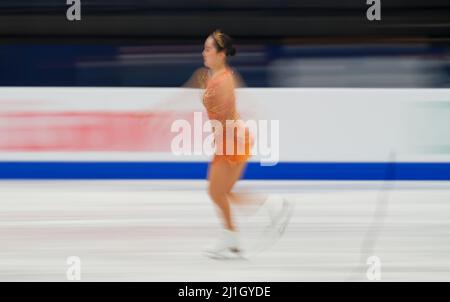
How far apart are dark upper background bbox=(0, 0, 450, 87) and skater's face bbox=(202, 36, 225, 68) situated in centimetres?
11

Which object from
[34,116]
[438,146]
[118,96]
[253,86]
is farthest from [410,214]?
[34,116]

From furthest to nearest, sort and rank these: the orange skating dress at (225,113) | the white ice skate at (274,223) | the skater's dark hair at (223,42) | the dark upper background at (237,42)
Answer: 1. the white ice skate at (274,223)
2. the dark upper background at (237,42)
3. the skater's dark hair at (223,42)
4. the orange skating dress at (225,113)

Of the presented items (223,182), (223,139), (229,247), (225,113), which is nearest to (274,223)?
(229,247)

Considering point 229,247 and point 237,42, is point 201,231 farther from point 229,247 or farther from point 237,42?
point 237,42

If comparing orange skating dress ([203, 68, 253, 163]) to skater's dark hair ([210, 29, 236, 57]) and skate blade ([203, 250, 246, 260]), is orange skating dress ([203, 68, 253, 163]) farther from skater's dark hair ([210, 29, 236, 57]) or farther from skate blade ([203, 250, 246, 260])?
skate blade ([203, 250, 246, 260])

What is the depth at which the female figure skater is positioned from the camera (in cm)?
521

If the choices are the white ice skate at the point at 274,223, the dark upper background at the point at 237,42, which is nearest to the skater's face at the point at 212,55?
the dark upper background at the point at 237,42

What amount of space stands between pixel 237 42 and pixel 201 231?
1.21m

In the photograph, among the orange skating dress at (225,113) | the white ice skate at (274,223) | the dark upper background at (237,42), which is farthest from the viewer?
the white ice skate at (274,223)

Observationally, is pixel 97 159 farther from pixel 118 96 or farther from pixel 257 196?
pixel 257 196

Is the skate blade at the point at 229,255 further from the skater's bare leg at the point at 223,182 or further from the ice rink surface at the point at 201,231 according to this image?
the skater's bare leg at the point at 223,182

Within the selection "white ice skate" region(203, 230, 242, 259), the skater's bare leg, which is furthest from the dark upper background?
"white ice skate" region(203, 230, 242, 259)

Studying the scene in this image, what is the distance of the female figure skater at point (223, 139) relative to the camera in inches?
205

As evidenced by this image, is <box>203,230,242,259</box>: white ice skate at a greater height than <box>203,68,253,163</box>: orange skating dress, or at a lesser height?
lesser
